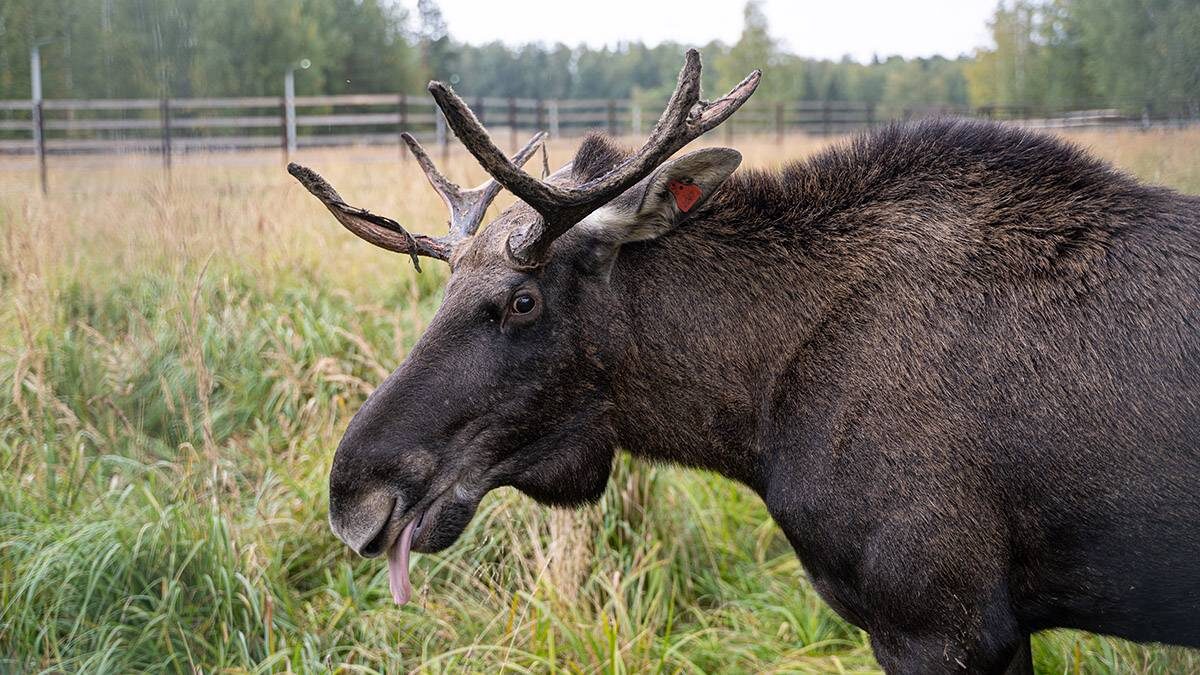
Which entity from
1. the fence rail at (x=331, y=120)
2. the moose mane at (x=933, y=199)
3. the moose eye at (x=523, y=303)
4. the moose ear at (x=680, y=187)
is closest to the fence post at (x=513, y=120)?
the fence rail at (x=331, y=120)

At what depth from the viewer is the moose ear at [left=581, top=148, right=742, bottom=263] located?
2742 millimetres

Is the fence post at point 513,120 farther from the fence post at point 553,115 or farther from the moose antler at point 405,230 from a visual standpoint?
the moose antler at point 405,230

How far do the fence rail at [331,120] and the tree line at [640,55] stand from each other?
0.12 m

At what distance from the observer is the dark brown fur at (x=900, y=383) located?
2.46 metres

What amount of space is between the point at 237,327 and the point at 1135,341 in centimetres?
545

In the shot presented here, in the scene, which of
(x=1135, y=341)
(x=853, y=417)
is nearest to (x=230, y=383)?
(x=853, y=417)

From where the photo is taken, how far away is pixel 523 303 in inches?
111

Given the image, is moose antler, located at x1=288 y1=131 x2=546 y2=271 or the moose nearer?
the moose

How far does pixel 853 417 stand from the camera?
2613mm

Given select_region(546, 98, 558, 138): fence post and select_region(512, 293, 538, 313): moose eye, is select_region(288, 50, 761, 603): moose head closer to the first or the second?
select_region(512, 293, 538, 313): moose eye

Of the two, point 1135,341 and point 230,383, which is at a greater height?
point 1135,341

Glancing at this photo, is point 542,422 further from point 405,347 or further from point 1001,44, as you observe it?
point 1001,44

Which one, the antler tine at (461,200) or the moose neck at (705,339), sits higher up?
the antler tine at (461,200)

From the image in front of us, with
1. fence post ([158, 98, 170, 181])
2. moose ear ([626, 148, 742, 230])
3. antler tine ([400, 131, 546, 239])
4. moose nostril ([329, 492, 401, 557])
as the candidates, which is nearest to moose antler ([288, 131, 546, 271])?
antler tine ([400, 131, 546, 239])
